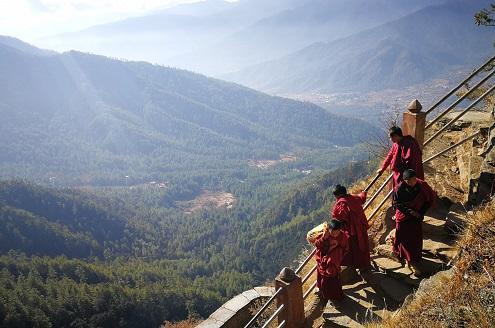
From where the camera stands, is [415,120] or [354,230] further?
[415,120]

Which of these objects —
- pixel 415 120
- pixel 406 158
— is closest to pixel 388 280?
pixel 406 158

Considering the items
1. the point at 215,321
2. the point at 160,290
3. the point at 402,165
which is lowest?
the point at 160,290

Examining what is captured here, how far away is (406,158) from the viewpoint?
7.51 meters

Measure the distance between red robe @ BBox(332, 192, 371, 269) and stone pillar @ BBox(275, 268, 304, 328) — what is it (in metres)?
1.24

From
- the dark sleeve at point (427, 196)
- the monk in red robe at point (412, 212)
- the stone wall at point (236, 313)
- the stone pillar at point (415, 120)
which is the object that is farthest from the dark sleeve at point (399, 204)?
the stone wall at point (236, 313)

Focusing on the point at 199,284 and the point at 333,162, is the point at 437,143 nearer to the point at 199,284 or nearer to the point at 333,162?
the point at 199,284

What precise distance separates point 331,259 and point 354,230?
75cm

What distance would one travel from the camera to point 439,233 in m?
7.38

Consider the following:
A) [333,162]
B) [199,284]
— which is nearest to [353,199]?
[199,284]

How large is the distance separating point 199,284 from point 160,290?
1594 cm

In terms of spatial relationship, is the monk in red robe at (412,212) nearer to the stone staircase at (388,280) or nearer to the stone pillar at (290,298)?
the stone staircase at (388,280)

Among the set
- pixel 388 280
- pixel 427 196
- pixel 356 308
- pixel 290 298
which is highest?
pixel 427 196

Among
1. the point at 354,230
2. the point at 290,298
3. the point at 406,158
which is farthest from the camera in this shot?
the point at 406,158

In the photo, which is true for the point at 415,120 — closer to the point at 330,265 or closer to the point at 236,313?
the point at 330,265
